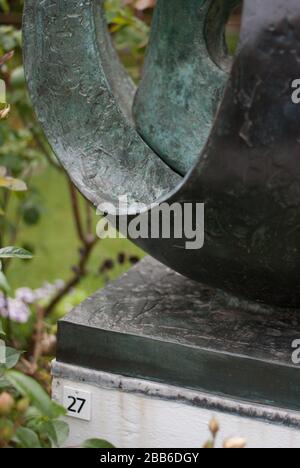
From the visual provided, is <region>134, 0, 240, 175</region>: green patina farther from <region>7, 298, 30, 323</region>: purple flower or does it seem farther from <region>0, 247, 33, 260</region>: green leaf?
<region>7, 298, 30, 323</region>: purple flower

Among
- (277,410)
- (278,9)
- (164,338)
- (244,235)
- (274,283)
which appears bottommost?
(277,410)

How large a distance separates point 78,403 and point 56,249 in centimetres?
247

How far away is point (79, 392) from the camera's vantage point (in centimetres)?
185

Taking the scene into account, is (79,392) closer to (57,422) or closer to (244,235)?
(57,422)

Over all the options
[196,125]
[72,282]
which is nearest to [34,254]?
[72,282]

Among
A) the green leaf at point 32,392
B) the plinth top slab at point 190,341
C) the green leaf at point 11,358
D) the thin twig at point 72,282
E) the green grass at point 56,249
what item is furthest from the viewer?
the green grass at point 56,249

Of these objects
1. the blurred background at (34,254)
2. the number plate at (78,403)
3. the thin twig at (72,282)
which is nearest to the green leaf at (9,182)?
the blurred background at (34,254)

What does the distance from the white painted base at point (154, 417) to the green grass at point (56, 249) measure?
1.61 meters

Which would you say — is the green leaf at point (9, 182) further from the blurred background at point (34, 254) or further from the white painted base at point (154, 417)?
the white painted base at point (154, 417)

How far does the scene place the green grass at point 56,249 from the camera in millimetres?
3846

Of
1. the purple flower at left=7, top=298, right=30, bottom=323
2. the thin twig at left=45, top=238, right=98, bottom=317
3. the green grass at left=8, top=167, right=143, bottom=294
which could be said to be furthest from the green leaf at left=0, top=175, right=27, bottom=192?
the green grass at left=8, top=167, right=143, bottom=294

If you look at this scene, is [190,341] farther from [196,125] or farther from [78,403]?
[196,125]
